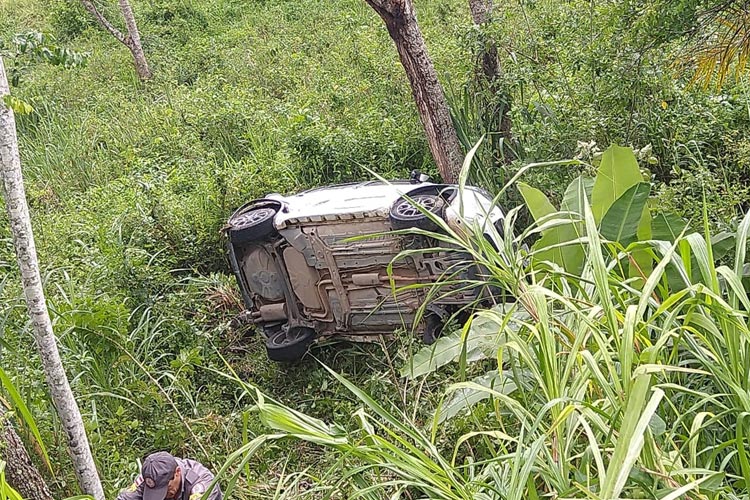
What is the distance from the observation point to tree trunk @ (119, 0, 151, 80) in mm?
10203

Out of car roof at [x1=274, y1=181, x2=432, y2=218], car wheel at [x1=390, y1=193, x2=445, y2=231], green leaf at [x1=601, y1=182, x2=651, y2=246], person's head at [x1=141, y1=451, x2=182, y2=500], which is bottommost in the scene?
person's head at [x1=141, y1=451, x2=182, y2=500]

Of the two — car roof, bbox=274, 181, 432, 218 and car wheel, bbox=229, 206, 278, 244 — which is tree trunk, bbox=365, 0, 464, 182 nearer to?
car roof, bbox=274, 181, 432, 218

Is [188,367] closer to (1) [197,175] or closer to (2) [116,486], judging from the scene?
(2) [116,486]

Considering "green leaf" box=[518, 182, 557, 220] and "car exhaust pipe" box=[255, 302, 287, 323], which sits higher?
"green leaf" box=[518, 182, 557, 220]

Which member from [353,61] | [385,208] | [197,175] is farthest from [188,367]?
[353,61]

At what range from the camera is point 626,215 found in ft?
6.99

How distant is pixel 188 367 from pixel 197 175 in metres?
2.91

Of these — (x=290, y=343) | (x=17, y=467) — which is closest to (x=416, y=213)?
(x=290, y=343)

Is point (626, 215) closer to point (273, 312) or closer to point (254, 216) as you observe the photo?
point (254, 216)

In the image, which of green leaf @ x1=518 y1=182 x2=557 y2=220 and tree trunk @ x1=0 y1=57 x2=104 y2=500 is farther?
tree trunk @ x1=0 y1=57 x2=104 y2=500

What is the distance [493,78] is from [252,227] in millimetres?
2089

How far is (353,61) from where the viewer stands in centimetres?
897

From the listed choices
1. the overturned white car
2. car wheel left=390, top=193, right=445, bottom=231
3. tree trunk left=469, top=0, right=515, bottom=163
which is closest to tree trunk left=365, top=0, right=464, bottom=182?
tree trunk left=469, top=0, right=515, bottom=163

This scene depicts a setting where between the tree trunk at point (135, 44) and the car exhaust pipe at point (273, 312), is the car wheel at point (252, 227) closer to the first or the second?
the car exhaust pipe at point (273, 312)
